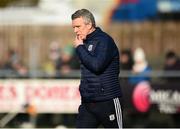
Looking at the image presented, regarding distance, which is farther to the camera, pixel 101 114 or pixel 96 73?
pixel 101 114

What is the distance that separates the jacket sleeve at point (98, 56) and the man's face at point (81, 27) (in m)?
0.17

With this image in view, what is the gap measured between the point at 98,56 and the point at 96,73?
205mm

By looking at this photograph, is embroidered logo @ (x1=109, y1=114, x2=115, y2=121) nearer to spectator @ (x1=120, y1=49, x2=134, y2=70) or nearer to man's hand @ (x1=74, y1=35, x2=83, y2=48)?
man's hand @ (x1=74, y1=35, x2=83, y2=48)

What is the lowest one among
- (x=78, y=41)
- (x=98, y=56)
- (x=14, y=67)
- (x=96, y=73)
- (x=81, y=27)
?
(x=14, y=67)

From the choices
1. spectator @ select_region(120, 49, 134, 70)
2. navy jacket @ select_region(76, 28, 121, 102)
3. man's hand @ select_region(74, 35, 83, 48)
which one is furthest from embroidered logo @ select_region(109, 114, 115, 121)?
spectator @ select_region(120, 49, 134, 70)

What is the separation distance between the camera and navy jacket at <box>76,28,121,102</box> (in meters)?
7.57

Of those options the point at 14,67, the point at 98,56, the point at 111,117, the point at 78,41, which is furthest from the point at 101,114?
the point at 14,67

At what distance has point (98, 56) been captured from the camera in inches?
297

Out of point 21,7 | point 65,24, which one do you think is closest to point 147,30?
point 65,24

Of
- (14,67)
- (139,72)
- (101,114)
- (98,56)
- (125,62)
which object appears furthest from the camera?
(14,67)

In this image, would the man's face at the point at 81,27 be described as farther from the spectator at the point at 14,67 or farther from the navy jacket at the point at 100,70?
the spectator at the point at 14,67

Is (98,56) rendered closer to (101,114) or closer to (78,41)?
(78,41)

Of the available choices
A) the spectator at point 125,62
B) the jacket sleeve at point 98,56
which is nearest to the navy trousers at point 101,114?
the jacket sleeve at point 98,56

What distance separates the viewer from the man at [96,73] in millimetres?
7561
